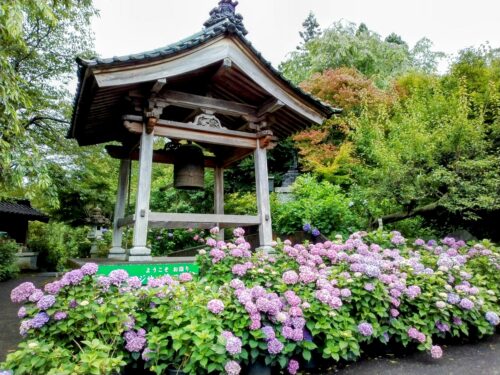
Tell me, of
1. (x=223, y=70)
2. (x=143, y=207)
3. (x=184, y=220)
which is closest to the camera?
(x=143, y=207)

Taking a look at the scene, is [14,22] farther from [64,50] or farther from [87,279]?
[64,50]

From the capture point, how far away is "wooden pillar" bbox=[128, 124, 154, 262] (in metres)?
3.62

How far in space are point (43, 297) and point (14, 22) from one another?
10.9 feet

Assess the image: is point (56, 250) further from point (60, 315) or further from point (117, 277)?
point (60, 315)

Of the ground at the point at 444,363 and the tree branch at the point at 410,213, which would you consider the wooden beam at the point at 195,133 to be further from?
the tree branch at the point at 410,213

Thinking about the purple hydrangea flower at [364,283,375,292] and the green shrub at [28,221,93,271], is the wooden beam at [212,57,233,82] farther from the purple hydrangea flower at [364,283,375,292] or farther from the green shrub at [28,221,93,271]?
the green shrub at [28,221,93,271]

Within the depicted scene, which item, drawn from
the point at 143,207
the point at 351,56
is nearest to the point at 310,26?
the point at 351,56

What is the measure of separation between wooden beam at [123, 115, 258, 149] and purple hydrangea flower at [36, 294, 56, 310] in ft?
7.71

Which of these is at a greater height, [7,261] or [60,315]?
[7,261]

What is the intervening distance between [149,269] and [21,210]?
50.3 feet

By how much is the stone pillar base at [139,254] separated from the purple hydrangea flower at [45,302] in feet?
5.08

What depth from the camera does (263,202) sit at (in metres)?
4.57

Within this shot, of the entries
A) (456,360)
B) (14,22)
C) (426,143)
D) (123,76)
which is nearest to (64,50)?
(14,22)

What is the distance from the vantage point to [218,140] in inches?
175
